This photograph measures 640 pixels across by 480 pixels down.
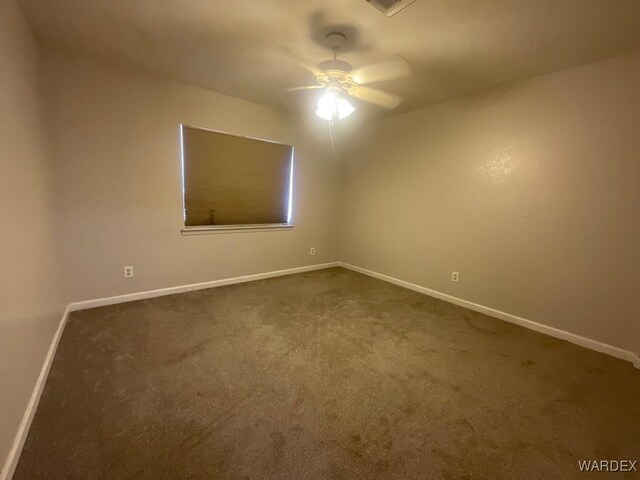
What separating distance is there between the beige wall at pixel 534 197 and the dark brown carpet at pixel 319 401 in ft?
1.43

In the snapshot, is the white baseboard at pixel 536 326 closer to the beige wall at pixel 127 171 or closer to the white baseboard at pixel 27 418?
the beige wall at pixel 127 171

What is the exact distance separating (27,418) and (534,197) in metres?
3.86

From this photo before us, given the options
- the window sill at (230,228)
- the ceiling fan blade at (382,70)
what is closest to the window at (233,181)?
A: the window sill at (230,228)

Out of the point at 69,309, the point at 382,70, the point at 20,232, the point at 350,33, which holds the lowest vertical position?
the point at 69,309

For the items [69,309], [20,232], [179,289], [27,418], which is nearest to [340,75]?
[20,232]

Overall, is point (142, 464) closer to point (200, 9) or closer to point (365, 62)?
point (200, 9)

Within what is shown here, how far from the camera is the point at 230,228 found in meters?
3.59

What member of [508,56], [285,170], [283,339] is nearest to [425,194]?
[508,56]

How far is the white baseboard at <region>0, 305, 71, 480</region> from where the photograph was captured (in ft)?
3.74

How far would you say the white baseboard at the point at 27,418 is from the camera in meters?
1.14

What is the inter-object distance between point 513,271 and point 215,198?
133 inches

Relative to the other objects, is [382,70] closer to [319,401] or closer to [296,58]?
[296,58]

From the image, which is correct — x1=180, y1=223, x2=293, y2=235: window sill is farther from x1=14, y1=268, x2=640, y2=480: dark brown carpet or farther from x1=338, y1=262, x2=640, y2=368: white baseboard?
x1=338, y1=262, x2=640, y2=368: white baseboard

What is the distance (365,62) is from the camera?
2371mm
